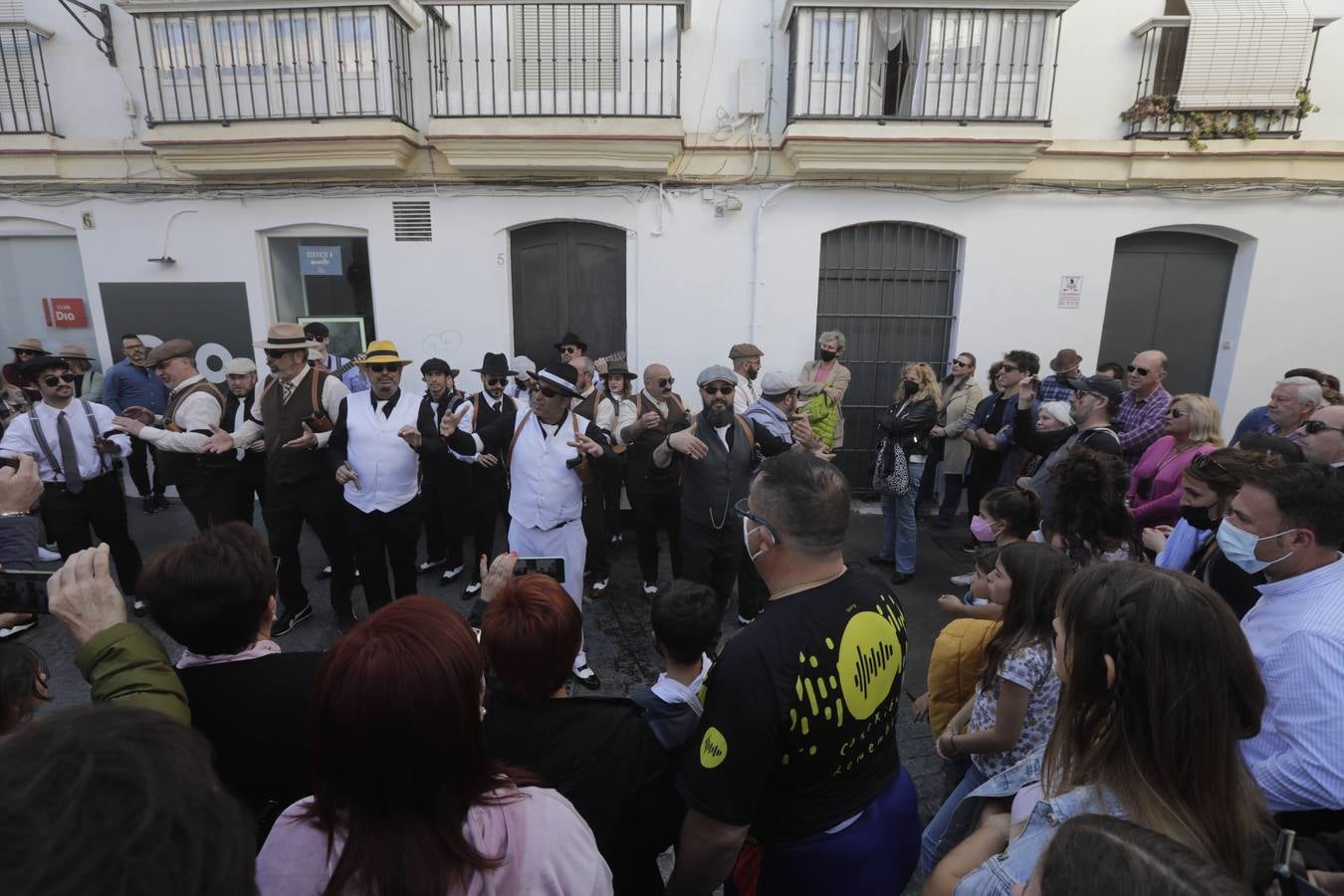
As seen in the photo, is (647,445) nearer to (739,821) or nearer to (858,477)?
(858,477)

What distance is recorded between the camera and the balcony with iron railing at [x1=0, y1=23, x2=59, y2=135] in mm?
7191

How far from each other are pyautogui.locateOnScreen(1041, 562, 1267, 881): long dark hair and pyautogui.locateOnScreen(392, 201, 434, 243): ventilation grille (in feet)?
24.5

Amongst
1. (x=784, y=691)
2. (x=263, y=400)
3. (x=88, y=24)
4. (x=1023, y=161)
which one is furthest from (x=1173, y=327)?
(x=88, y=24)

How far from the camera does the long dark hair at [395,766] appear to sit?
106cm

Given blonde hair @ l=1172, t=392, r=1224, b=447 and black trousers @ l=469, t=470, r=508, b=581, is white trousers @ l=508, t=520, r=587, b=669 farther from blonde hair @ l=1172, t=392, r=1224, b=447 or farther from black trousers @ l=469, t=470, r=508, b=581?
blonde hair @ l=1172, t=392, r=1224, b=447

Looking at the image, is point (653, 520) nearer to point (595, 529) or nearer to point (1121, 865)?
point (595, 529)

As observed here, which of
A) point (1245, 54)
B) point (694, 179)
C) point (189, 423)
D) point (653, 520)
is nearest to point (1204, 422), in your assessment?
point (653, 520)

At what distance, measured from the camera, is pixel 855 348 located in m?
7.73

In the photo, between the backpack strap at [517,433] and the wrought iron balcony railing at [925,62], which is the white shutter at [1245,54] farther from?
the backpack strap at [517,433]

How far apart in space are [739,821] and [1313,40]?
961 cm

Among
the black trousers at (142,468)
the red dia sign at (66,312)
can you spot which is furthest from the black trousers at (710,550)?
the red dia sign at (66,312)

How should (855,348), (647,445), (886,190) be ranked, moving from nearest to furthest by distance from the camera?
(647,445)
(886,190)
(855,348)

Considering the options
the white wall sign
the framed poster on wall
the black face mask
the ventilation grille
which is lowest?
the black face mask

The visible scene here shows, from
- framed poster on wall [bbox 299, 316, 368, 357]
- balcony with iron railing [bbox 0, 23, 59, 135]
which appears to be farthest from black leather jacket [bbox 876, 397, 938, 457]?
balcony with iron railing [bbox 0, 23, 59, 135]
